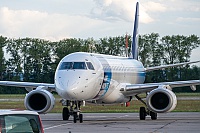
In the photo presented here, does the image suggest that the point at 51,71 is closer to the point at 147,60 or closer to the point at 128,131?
the point at 147,60

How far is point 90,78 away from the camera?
29.1 metres

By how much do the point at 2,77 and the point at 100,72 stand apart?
65.8 metres

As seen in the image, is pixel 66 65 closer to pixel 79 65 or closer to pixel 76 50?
pixel 79 65

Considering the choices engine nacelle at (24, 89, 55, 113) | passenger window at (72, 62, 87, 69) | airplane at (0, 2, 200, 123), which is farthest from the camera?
engine nacelle at (24, 89, 55, 113)

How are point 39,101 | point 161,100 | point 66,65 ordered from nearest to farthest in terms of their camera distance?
point 66,65
point 161,100
point 39,101

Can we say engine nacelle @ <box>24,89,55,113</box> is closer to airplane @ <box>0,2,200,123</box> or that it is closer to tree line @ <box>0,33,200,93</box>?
airplane @ <box>0,2,200,123</box>

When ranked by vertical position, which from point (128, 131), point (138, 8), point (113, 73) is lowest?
point (128, 131)

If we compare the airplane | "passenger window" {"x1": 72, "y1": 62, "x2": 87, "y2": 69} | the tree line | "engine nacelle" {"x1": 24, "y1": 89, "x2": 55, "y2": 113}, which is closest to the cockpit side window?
the airplane

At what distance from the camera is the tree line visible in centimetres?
9119

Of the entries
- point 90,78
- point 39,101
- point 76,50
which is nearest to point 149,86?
point 90,78

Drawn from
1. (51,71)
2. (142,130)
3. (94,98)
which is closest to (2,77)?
(51,71)

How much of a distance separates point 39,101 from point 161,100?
18.1 feet

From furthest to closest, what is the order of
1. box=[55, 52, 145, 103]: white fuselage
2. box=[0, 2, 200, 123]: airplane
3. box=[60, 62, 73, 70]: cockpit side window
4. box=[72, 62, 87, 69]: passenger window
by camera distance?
1. box=[72, 62, 87, 69]: passenger window
2. box=[60, 62, 73, 70]: cockpit side window
3. box=[0, 2, 200, 123]: airplane
4. box=[55, 52, 145, 103]: white fuselage

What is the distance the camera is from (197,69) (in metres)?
92.0
